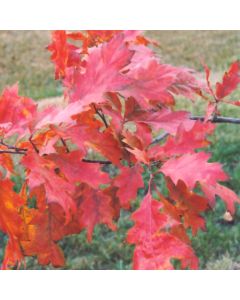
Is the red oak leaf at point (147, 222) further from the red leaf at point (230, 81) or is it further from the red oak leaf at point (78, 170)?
the red leaf at point (230, 81)

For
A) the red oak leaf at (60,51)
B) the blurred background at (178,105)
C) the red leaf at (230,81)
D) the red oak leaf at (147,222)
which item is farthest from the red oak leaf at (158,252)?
the blurred background at (178,105)

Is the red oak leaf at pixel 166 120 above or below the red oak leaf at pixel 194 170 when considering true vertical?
above

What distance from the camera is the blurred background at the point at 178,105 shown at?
3033 millimetres

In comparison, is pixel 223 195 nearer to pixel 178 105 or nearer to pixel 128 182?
pixel 128 182

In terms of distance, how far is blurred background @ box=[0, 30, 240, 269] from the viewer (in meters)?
3.03

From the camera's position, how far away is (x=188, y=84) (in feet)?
4.14

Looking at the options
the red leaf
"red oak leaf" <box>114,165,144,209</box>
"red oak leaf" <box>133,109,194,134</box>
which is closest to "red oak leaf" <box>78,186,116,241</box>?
"red oak leaf" <box>114,165,144,209</box>

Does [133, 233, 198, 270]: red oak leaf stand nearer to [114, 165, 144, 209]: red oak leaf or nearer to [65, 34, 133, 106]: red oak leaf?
[114, 165, 144, 209]: red oak leaf

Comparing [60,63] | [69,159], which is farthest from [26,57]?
[69,159]

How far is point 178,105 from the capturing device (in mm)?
4703

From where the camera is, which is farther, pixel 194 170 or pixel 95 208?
pixel 95 208

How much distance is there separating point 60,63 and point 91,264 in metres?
1.84

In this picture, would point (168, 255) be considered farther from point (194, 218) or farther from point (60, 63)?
point (60, 63)

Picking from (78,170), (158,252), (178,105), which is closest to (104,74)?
(78,170)
